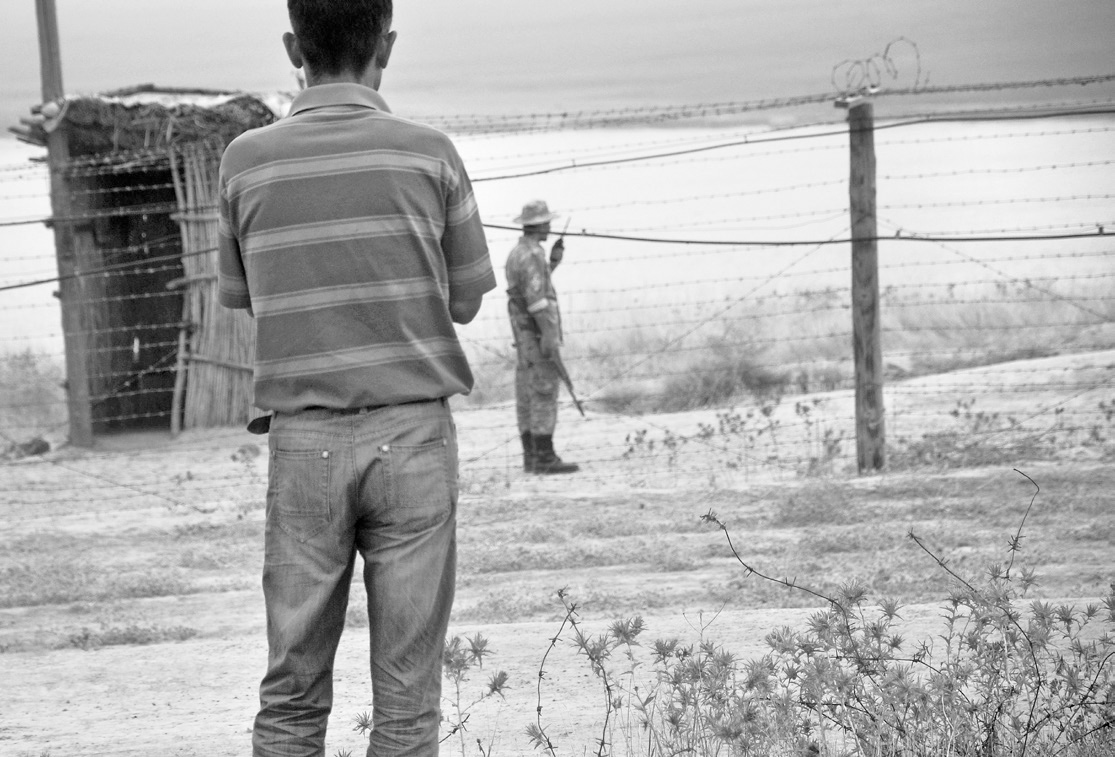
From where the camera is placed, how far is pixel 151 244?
1012 centimetres

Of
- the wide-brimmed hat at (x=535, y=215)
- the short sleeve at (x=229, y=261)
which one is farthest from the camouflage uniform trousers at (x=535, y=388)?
the short sleeve at (x=229, y=261)

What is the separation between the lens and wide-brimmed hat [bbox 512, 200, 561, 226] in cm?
819

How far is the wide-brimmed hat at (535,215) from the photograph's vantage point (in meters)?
8.19

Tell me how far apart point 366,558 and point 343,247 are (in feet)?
1.88

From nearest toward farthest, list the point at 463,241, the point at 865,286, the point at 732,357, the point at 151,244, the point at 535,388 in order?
the point at 463,241, the point at 865,286, the point at 535,388, the point at 151,244, the point at 732,357

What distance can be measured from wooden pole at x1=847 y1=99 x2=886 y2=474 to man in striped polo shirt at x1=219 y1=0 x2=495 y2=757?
5.24 metres

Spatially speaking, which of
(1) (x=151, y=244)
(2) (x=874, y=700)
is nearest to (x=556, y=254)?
(1) (x=151, y=244)

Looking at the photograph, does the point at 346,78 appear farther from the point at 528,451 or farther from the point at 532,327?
the point at 528,451

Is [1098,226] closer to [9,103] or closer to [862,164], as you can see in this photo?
[862,164]

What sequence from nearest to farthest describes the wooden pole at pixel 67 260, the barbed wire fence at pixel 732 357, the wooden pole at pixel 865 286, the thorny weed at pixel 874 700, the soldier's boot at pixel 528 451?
the thorny weed at pixel 874 700 < the wooden pole at pixel 865 286 < the barbed wire fence at pixel 732 357 < the soldier's boot at pixel 528 451 < the wooden pole at pixel 67 260

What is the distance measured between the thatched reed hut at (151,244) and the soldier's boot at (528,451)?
11.0 ft

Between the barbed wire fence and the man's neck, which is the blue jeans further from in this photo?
the barbed wire fence

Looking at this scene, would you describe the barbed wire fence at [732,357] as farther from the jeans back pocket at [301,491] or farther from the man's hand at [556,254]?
the jeans back pocket at [301,491]

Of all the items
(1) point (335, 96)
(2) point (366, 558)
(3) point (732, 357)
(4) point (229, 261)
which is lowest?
(3) point (732, 357)
